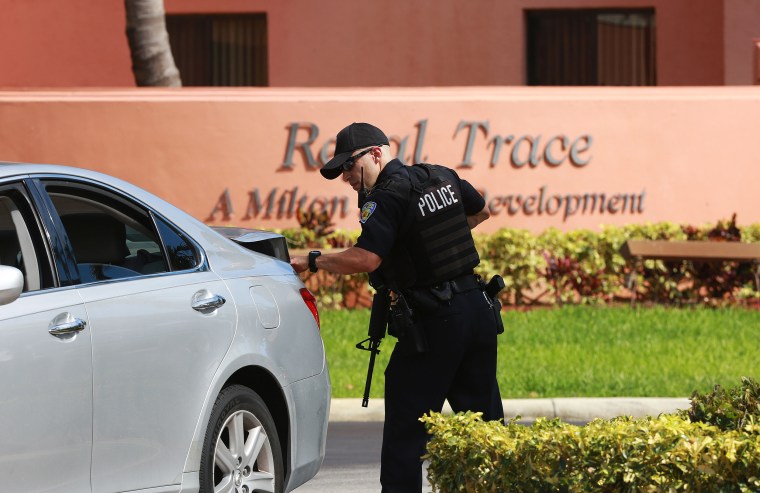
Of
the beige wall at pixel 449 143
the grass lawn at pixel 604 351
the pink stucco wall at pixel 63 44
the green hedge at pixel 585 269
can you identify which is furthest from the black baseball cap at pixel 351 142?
the pink stucco wall at pixel 63 44

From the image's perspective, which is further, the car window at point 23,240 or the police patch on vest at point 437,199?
the police patch on vest at point 437,199

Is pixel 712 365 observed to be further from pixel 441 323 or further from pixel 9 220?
pixel 9 220

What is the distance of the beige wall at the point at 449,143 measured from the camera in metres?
17.3

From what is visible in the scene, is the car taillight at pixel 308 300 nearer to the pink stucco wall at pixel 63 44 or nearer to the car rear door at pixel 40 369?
the car rear door at pixel 40 369

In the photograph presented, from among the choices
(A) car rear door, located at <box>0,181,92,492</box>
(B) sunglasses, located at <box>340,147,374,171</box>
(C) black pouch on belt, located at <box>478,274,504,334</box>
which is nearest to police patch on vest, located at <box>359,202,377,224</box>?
(B) sunglasses, located at <box>340,147,374,171</box>

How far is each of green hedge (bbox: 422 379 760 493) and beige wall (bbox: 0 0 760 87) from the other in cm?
1553

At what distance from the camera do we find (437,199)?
262 inches

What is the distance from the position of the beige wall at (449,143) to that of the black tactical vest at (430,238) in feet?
34.9

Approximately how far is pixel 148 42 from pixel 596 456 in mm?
14015

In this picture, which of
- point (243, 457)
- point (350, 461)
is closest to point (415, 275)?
point (243, 457)

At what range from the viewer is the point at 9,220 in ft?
18.5

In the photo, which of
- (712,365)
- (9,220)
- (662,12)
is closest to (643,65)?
(662,12)

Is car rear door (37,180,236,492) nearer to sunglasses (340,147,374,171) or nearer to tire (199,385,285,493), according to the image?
tire (199,385,285,493)

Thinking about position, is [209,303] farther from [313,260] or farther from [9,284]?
[9,284]
